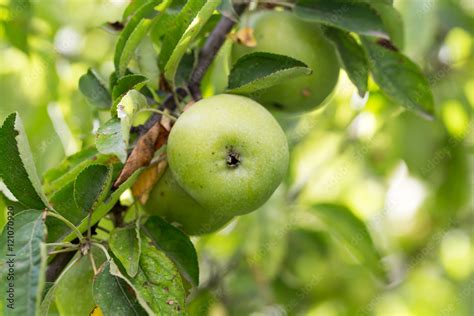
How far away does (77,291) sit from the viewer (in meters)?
1.55

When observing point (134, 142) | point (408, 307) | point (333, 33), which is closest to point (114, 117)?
point (134, 142)

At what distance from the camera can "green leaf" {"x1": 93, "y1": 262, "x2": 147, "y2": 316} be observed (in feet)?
4.09

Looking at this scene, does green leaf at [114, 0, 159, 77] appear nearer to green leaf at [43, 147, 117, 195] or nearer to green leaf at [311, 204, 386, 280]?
green leaf at [43, 147, 117, 195]

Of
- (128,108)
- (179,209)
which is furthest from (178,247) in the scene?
(128,108)

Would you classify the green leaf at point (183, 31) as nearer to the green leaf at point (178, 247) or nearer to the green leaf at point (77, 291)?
the green leaf at point (178, 247)

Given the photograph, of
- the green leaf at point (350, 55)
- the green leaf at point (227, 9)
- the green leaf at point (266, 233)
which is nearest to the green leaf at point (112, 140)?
the green leaf at point (227, 9)

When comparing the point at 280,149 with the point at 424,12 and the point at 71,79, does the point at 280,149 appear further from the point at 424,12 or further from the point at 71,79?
the point at 71,79

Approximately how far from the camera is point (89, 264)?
5.15 ft

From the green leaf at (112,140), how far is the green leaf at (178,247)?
0.97 feet

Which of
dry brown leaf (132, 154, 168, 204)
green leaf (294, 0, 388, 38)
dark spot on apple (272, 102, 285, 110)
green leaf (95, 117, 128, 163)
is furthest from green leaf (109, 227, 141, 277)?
green leaf (294, 0, 388, 38)

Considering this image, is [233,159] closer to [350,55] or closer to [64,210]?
[64,210]

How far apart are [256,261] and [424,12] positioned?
95 cm

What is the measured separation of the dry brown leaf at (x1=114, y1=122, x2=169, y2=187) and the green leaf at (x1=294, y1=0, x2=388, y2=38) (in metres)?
0.41

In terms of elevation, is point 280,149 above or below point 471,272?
above
